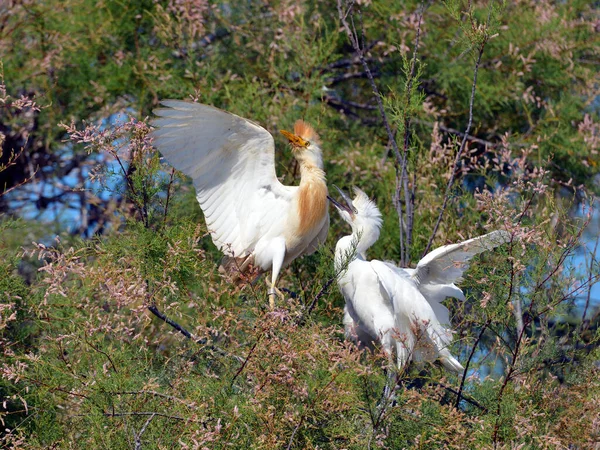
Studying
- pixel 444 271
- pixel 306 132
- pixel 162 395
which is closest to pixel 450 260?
pixel 444 271

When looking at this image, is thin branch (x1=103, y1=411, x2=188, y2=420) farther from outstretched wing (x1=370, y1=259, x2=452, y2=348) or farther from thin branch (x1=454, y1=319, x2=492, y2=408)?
outstretched wing (x1=370, y1=259, x2=452, y2=348)

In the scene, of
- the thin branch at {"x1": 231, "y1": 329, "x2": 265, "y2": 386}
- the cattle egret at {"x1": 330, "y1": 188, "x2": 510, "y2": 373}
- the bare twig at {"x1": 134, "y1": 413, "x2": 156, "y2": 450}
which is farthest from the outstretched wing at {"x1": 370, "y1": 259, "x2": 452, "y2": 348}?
the bare twig at {"x1": 134, "y1": 413, "x2": 156, "y2": 450}

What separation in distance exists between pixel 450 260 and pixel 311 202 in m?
0.94

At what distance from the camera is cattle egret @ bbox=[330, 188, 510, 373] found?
183 inches

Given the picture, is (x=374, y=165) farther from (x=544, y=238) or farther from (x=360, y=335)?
(x=544, y=238)

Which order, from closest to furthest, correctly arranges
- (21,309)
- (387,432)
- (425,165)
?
1. (387,432)
2. (21,309)
3. (425,165)

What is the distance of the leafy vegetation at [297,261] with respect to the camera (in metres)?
3.82

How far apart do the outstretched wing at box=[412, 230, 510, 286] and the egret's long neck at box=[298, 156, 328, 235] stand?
71cm

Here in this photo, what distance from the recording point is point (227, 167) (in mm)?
5305

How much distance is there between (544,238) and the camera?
409cm

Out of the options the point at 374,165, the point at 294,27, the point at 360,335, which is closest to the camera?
the point at 360,335

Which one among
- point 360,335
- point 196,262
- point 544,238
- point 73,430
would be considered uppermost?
point 544,238

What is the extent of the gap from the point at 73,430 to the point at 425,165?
242 centimetres

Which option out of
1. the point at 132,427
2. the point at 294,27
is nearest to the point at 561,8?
the point at 294,27
